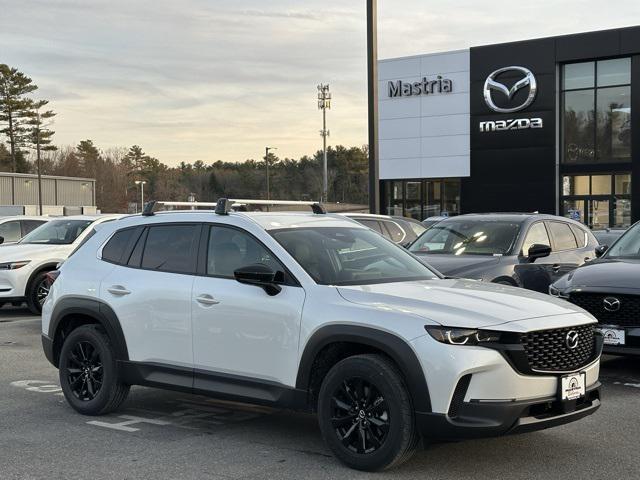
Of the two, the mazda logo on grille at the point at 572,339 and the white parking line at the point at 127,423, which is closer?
the mazda logo on grille at the point at 572,339

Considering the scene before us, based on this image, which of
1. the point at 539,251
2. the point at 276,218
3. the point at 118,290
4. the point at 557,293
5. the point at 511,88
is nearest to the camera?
the point at 276,218

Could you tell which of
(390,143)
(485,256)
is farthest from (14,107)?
(485,256)

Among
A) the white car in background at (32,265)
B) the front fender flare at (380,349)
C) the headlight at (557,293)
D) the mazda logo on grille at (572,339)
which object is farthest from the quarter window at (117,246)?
the white car in background at (32,265)

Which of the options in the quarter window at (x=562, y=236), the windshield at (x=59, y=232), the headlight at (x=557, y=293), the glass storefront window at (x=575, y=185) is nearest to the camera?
the headlight at (x=557, y=293)

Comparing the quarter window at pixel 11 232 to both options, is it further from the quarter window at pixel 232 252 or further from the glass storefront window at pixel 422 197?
the glass storefront window at pixel 422 197

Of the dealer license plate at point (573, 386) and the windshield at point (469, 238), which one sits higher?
the windshield at point (469, 238)

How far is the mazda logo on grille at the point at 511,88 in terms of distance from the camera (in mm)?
36469

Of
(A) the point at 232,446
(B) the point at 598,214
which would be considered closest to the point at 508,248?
(A) the point at 232,446

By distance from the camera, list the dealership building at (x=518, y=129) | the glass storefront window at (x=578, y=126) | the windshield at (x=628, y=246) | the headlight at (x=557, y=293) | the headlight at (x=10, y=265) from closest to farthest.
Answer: the headlight at (x=557, y=293)
the windshield at (x=628, y=246)
the headlight at (x=10, y=265)
the dealership building at (x=518, y=129)
the glass storefront window at (x=578, y=126)

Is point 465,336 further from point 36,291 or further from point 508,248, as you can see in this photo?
point 36,291

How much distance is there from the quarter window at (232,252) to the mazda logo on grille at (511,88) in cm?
3251

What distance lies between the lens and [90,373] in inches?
273

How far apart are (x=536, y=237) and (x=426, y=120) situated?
95.4 feet

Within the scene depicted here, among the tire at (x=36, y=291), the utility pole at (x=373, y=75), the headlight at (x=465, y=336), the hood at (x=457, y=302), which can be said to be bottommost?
the tire at (x=36, y=291)
